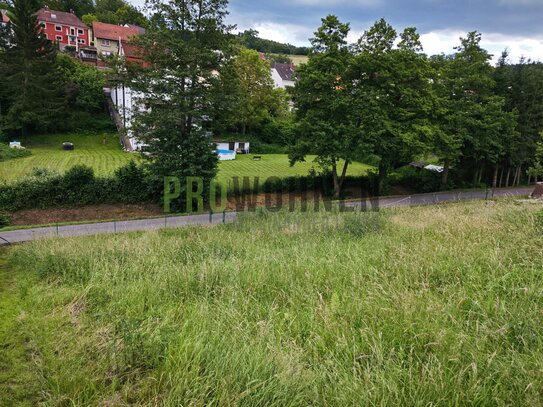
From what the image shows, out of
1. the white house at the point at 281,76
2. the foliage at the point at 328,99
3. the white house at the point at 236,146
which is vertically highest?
the white house at the point at 281,76

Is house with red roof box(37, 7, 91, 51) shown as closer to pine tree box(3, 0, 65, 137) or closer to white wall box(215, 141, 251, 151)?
pine tree box(3, 0, 65, 137)

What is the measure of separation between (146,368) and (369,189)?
26506 millimetres

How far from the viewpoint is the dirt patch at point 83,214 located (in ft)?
62.0

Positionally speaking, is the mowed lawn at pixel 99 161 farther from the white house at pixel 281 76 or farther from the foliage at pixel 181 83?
the white house at pixel 281 76

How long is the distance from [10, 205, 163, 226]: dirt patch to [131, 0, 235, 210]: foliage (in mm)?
2281

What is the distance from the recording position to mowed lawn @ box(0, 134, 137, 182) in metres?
28.6

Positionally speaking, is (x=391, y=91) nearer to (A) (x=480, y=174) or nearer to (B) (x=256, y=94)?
(A) (x=480, y=174)

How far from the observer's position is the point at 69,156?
114ft

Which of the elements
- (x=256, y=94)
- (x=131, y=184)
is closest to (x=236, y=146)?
(x=256, y=94)

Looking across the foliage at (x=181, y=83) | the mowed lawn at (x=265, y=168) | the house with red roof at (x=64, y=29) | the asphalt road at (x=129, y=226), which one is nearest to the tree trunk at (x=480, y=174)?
the asphalt road at (x=129, y=226)

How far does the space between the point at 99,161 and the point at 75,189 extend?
44.4ft

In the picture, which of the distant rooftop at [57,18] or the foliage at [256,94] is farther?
the distant rooftop at [57,18]

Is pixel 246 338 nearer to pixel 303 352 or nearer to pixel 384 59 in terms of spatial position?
pixel 303 352

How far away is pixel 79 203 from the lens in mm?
20781
